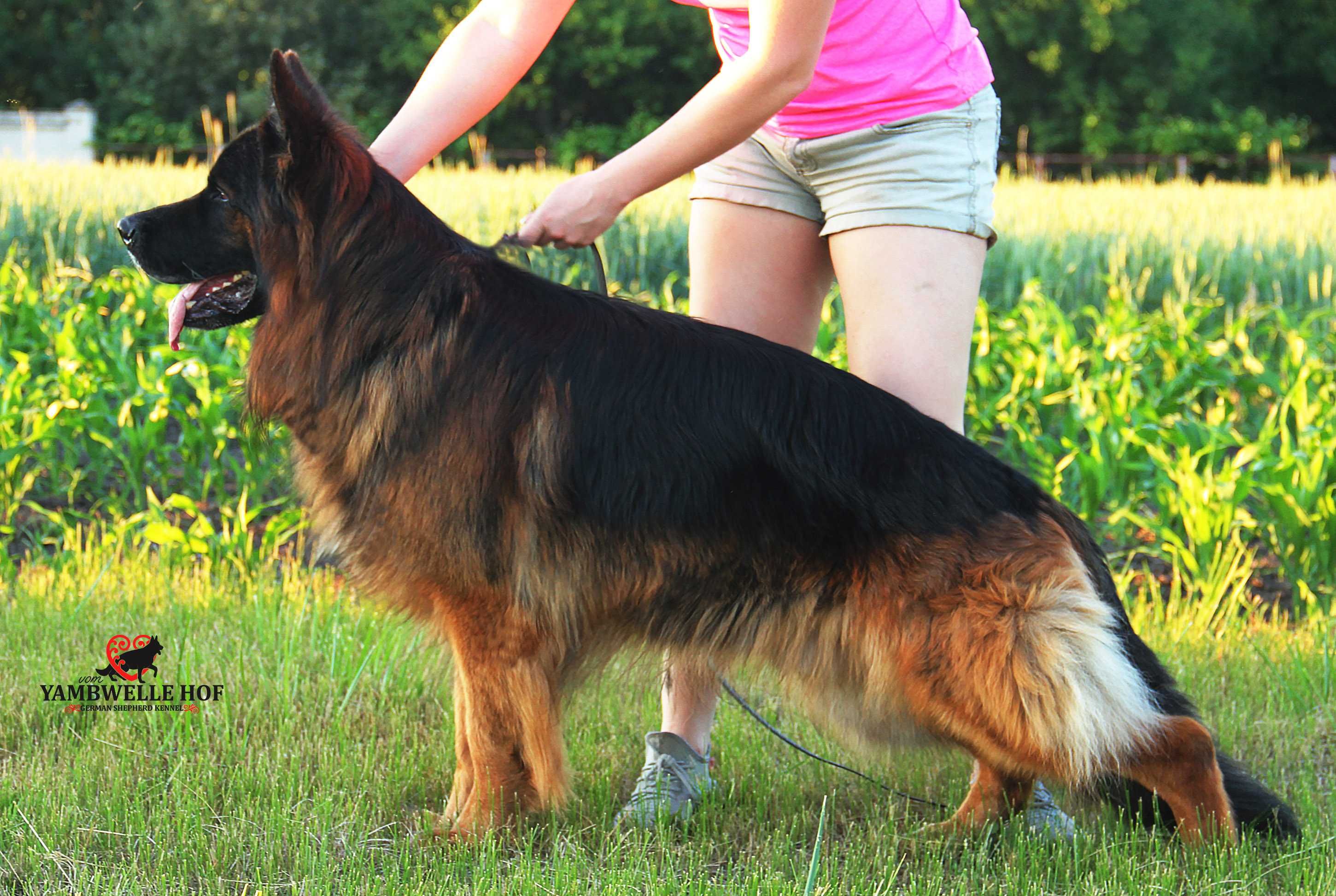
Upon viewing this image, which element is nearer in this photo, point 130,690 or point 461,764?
point 461,764

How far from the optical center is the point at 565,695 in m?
3.00

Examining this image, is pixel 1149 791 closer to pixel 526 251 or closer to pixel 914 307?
pixel 914 307

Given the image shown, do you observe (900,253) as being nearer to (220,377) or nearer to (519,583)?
(519,583)

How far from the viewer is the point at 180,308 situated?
281 cm

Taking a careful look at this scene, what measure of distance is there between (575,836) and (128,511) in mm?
3706

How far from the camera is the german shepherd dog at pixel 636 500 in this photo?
106 inches

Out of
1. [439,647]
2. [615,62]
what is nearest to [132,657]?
[439,647]

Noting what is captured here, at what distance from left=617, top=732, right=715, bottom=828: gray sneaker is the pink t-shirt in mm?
1747

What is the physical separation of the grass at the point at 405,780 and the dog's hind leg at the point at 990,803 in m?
0.07

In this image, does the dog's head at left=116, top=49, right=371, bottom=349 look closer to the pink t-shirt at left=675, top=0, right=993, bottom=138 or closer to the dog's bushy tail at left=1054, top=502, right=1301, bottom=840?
the pink t-shirt at left=675, top=0, right=993, bottom=138

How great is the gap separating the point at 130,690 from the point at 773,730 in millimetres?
2065

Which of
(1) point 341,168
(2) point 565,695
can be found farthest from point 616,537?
(1) point 341,168

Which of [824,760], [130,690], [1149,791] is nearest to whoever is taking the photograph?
[1149,791]

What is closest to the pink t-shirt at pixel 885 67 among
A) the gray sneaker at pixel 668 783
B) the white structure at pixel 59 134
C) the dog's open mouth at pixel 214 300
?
the dog's open mouth at pixel 214 300
